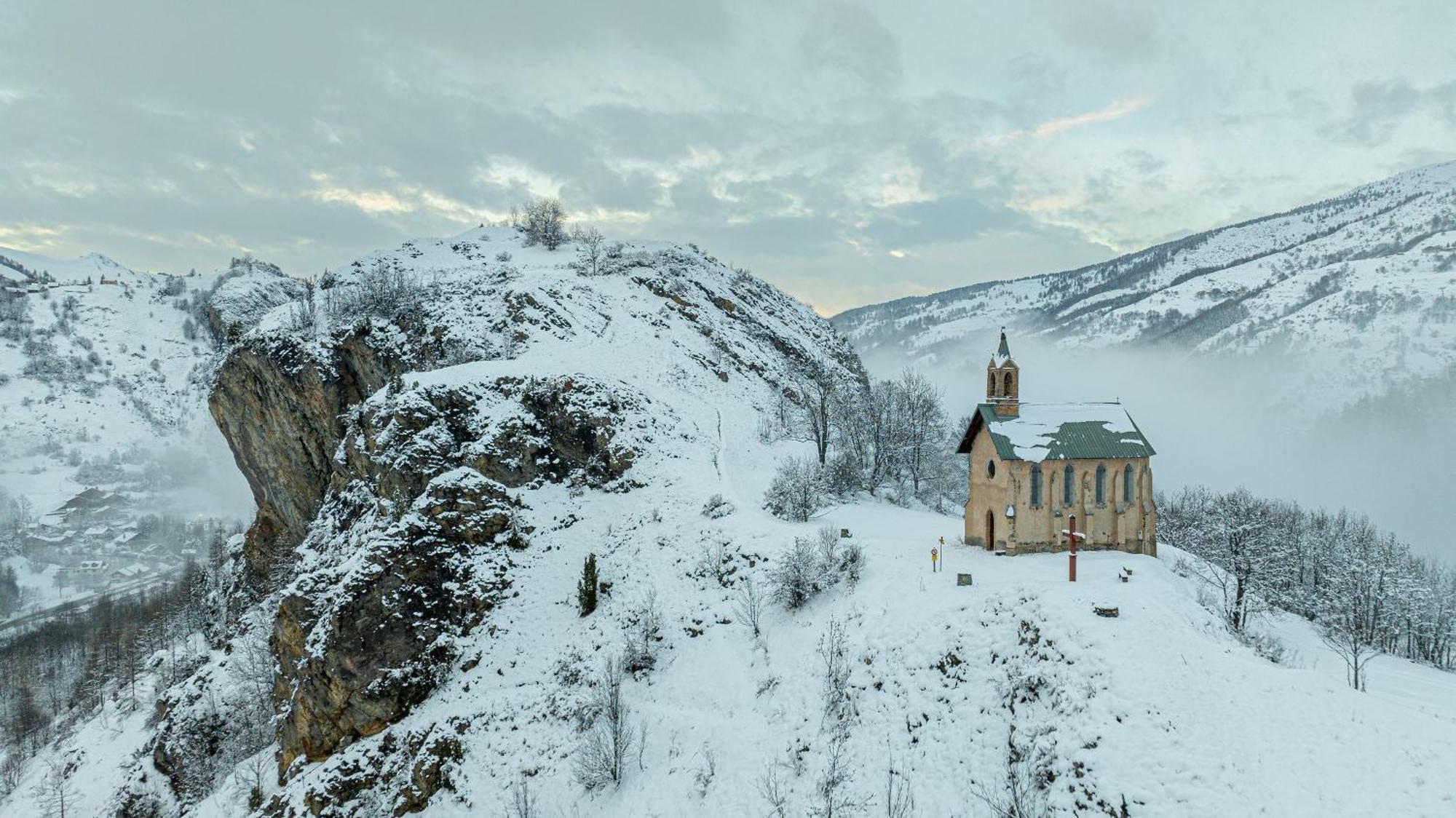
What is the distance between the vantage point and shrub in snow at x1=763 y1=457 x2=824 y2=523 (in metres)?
38.3

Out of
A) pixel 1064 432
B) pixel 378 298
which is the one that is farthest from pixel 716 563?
pixel 378 298

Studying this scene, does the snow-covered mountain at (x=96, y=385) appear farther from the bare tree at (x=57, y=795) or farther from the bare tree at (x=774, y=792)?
the bare tree at (x=774, y=792)

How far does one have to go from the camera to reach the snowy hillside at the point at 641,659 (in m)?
17.3

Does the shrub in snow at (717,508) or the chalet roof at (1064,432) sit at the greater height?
the chalet roof at (1064,432)

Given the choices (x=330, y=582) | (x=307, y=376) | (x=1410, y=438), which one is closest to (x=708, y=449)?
(x=330, y=582)

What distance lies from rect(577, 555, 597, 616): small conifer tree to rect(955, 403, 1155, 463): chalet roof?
21.5 m

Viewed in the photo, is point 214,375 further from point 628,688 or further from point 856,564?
point 856,564

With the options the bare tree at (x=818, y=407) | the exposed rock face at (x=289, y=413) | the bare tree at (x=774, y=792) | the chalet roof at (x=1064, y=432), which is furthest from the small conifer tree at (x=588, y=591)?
the exposed rock face at (x=289, y=413)

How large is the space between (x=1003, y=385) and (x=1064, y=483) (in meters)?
5.97

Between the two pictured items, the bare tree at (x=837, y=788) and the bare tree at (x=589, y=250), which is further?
the bare tree at (x=589, y=250)

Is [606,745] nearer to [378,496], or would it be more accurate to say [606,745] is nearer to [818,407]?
[378,496]

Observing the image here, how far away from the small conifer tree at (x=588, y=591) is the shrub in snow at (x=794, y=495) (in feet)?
38.5

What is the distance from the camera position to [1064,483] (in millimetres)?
29938

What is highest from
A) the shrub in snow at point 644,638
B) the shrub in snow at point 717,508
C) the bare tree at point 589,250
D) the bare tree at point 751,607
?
the bare tree at point 589,250
